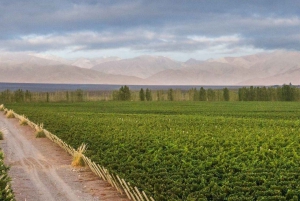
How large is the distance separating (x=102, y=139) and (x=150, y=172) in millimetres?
7506

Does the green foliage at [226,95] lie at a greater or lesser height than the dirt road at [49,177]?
greater

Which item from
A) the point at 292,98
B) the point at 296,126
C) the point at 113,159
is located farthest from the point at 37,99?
the point at 113,159

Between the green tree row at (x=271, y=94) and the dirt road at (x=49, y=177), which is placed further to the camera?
the green tree row at (x=271, y=94)

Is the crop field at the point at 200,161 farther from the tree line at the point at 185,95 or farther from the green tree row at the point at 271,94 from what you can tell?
the green tree row at the point at 271,94

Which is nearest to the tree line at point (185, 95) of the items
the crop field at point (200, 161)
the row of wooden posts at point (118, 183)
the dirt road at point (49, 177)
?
the crop field at point (200, 161)

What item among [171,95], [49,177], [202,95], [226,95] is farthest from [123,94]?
[49,177]

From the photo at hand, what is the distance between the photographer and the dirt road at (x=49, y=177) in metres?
11.7

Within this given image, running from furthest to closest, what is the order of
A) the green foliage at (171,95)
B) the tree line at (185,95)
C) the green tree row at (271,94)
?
1. the green foliage at (171,95)
2. the tree line at (185,95)
3. the green tree row at (271,94)

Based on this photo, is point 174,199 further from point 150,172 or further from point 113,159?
point 113,159

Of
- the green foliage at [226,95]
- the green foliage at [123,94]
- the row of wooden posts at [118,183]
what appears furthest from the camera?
the green foliage at [123,94]

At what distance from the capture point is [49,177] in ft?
45.4

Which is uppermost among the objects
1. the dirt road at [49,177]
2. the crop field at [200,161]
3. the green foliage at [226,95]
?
the green foliage at [226,95]

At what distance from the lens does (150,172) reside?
12820 mm

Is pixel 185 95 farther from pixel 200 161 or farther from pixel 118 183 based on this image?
pixel 118 183
